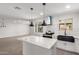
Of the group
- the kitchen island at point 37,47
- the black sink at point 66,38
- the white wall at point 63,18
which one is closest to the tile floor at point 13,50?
the kitchen island at point 37,47

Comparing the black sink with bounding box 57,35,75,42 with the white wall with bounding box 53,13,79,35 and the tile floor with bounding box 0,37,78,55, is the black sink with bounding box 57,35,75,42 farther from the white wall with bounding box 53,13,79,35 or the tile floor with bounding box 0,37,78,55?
the tile floor with bounding box 0,37,78,55

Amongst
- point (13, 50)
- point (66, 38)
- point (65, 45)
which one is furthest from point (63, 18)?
point (13, 50)

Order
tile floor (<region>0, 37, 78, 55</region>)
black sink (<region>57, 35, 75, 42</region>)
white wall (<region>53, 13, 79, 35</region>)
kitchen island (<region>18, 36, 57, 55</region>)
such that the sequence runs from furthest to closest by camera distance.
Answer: white wall (<region>53, 13, 79, 35</region>), black sink (<region>57, 35, 75, 42</region>), tile floor (<region>0, 37, 78, 55</region>), kitchen island (<region>18, 36, 57, 55</region>)

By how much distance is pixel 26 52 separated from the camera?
3.06 meters

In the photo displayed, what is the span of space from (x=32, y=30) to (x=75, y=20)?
2.30 m

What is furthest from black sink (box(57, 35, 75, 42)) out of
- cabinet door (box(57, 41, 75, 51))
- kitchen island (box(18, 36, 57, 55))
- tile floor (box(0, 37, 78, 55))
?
kitchen island (box(18, 36, 57, 55))

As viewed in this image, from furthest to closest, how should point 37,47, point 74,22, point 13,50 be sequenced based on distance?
point 74,22 → point 13,50 → point 37,47

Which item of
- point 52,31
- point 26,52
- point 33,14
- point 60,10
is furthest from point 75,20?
point 26,52

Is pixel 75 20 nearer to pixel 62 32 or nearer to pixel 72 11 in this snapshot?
pixel 72 11

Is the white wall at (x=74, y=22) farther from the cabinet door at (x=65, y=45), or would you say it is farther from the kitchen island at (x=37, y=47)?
the kitchen island at (x=37, y=47)

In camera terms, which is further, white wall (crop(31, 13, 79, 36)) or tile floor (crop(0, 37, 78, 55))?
white wall (crop(31, 13, 79, 36))

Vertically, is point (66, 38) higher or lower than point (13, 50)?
higher

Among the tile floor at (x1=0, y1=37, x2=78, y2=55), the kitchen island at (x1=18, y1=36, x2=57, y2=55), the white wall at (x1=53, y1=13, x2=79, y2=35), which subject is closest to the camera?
the kitchen island at (x1=18, y1=36, x2=57, y2=55)

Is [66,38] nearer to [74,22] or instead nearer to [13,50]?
[74,22]
